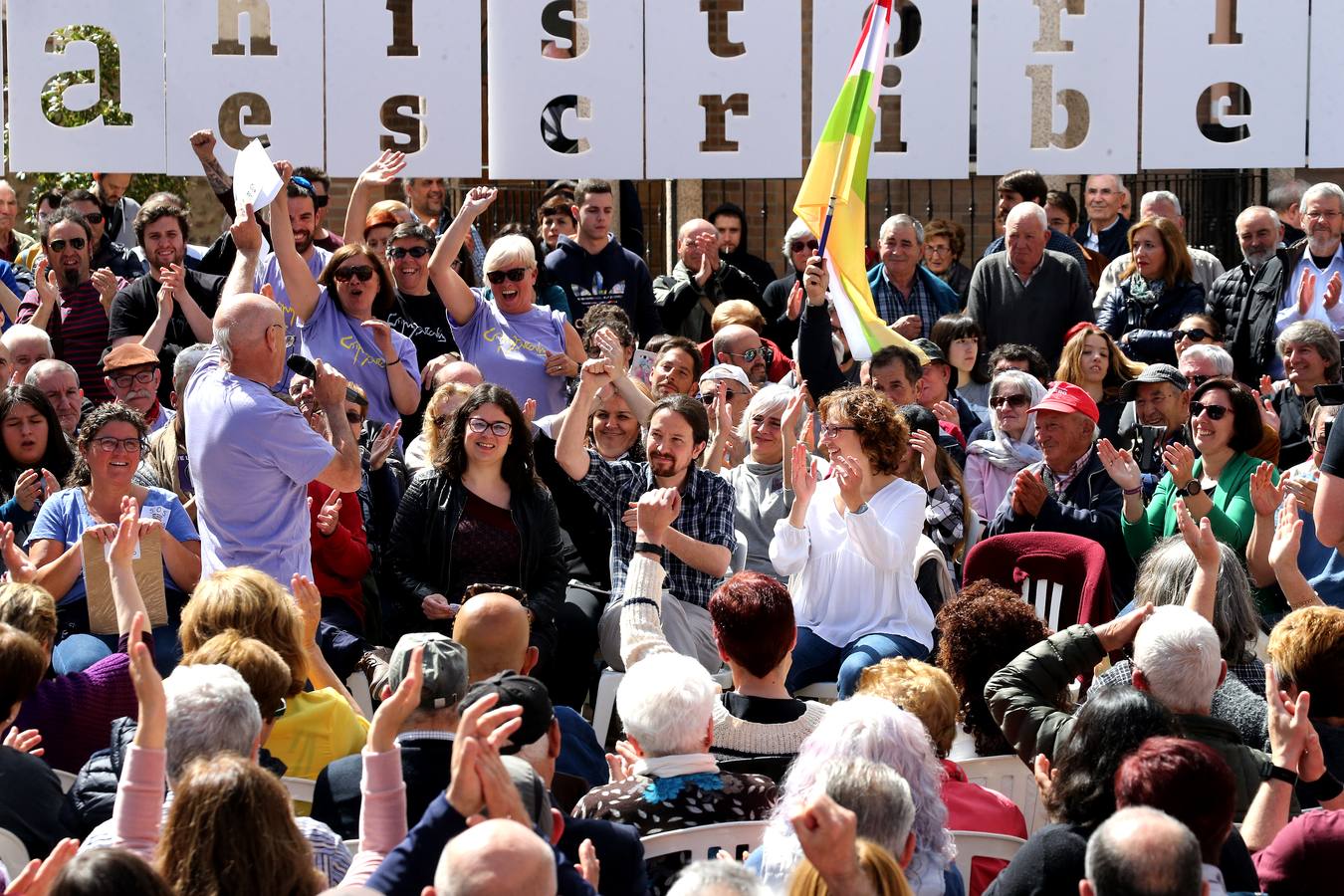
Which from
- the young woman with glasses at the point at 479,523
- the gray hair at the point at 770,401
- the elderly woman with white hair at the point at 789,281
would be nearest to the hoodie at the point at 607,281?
the elderly woman with white hair at the point at 789,281

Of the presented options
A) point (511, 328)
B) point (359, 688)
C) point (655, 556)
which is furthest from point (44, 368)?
point (655, 556)

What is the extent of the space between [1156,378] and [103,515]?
13.5 ft

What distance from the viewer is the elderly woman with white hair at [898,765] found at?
351 cm

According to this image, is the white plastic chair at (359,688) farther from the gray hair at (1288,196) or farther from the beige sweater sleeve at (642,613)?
the gray hair at (1288,196)

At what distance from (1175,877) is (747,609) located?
181cm

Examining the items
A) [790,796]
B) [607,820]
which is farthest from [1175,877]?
[607,820]

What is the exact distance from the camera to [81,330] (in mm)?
8438

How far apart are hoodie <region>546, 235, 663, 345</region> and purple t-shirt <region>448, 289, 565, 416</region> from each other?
3.99 ft

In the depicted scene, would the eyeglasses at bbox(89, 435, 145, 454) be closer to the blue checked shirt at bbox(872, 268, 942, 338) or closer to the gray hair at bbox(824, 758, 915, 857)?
the gray hair at bbox(824, 758, 915, 857)

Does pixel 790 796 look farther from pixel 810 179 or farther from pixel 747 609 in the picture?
pixel 810 179

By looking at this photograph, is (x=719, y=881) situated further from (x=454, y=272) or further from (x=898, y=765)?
(x=454, y=272)

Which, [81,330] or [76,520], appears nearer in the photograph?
[76,520]

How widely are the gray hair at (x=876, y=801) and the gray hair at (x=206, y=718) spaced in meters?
1.15

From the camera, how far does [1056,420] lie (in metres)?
6.77
